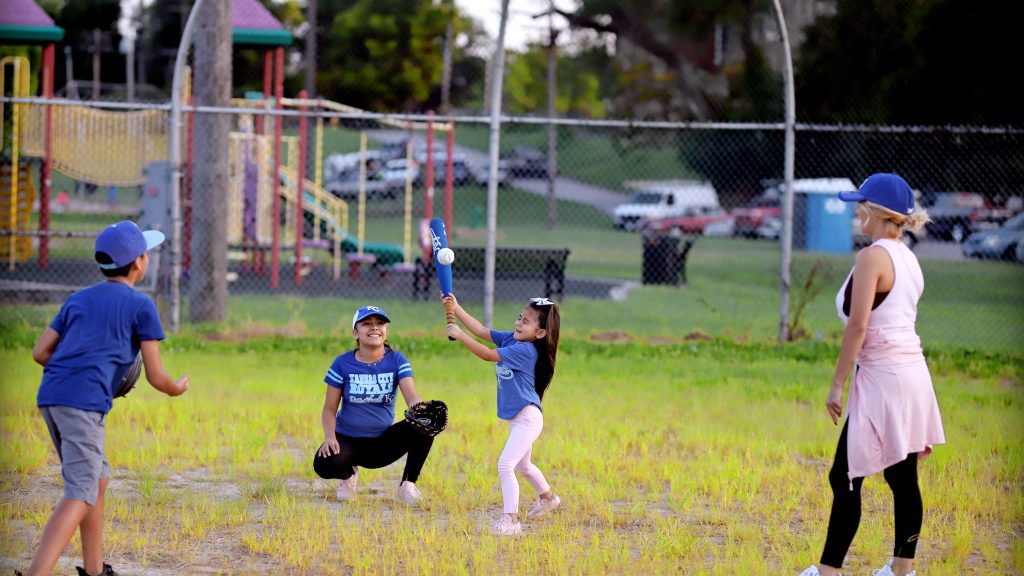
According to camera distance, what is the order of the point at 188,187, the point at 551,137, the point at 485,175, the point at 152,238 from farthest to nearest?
the point at 485,175 → the point at 551,137 → the point at 188,187 → the point at 152,238

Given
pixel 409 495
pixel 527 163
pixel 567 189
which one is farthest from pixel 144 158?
pixel 567 189

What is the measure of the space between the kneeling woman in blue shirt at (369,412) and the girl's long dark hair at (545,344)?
69 cm

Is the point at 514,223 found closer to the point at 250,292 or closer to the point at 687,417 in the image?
the point at 250,292

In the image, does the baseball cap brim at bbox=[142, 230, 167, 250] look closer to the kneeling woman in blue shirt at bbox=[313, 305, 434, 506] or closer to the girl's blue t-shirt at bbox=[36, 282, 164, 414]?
the girl's blue t-shirt at bbox=[36, 282, 164, 414]

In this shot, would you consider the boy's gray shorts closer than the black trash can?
Yes

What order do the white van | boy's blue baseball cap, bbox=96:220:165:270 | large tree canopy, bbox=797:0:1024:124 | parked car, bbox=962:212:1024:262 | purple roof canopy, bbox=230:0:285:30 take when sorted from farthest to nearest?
the white van < large tree canopy, bbox=797:0:1024:124 < parked car, bbox=962:212:1024:262 < purple roof canopy, bbox=230:0:285:30 < boy's blue baseball cap, bbox=96:220:165:270

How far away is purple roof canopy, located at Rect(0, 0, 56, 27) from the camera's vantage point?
2224cm

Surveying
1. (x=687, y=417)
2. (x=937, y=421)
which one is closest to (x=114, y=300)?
(x=937, y=421)

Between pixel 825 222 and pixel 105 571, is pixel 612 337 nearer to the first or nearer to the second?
pixel 105 571

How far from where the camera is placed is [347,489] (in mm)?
7133

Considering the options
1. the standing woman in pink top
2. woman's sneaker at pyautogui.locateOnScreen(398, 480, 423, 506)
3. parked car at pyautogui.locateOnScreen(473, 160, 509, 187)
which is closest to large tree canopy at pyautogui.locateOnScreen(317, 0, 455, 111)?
parked car at pyautogui.locateOnScreen(473, 160, 509, 187)

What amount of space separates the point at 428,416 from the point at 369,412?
439 millimetres

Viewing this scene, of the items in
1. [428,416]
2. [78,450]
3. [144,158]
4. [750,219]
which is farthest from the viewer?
[750,219]

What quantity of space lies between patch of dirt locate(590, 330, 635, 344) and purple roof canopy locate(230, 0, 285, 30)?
10.5 meters
